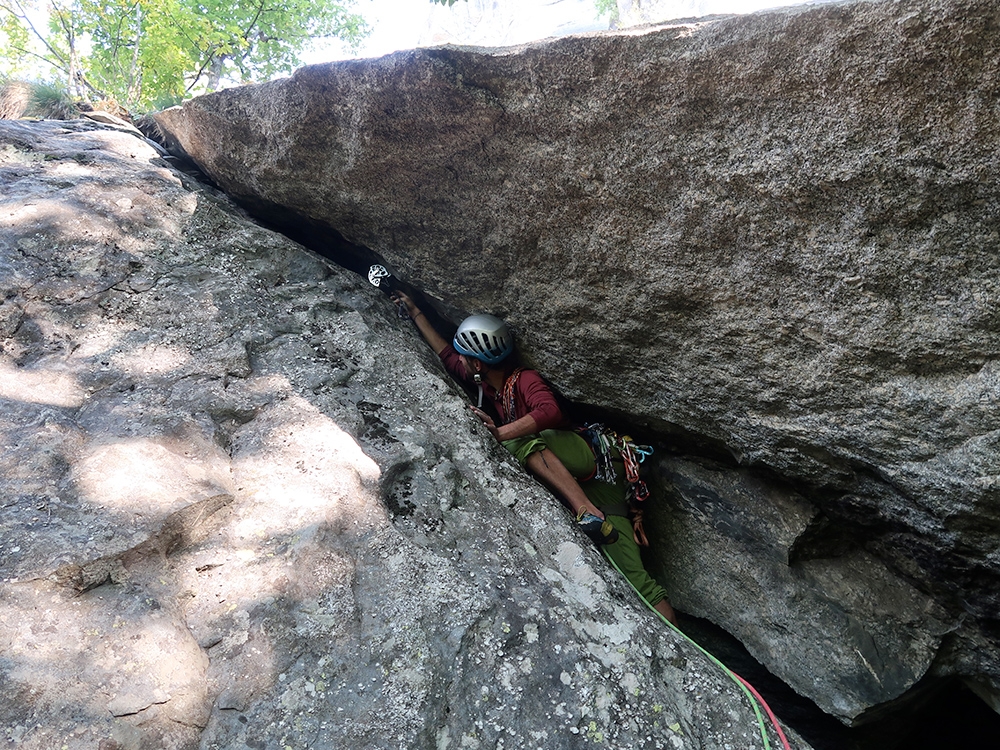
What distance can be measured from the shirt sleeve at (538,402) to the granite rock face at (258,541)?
489mm

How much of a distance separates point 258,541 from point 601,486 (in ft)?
8.50

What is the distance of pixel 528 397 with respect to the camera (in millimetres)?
4508

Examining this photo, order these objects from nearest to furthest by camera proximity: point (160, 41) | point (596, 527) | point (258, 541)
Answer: point (258, 541), point (596, 527), point (160, 41)

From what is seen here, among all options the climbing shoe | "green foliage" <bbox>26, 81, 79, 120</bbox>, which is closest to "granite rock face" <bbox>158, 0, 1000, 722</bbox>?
the climbing shoe

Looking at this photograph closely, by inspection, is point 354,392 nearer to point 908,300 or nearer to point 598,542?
point 598,542

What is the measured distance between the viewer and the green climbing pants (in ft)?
13.8

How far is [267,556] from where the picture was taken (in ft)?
9.47

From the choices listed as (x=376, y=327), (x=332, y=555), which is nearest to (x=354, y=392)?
(x=376, y=327)

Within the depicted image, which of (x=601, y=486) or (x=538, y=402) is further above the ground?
(x=538, y=402)

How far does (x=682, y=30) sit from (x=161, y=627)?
3623 millimetres

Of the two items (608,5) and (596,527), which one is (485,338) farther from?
(608,5)

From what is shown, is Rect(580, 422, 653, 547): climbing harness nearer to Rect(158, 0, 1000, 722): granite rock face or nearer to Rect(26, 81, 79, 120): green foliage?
Rect(158, 0, 1000, 722): granite rock face

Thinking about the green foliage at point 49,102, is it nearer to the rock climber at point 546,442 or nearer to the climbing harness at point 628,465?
the rock climber at point 546,442

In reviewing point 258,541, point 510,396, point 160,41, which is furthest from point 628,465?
point 160,41
